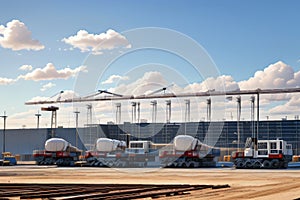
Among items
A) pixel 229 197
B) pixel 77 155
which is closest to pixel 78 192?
pixel 229 197

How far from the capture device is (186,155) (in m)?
65.9

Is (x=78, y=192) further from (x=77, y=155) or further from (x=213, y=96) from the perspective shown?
(x=213, y=96)

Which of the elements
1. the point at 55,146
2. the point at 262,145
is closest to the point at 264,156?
the point at 262,145

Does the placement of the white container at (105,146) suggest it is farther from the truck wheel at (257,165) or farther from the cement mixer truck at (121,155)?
the truck wheel at (257,165)

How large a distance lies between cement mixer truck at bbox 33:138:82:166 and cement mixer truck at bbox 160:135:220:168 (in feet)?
51.5

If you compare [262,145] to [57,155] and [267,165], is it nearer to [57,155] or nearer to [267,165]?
[267,165]

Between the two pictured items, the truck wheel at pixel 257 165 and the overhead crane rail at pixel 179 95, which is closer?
the truck wheel at pixel 257 165

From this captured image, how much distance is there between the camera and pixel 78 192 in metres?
24.3

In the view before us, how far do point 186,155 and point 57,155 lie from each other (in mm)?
21080

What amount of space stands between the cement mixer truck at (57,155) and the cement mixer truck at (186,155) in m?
15.7

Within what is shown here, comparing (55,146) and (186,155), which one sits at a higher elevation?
(55,146)

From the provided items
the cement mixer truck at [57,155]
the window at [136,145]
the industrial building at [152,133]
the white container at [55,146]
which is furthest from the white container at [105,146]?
the industrial building at [152,133]

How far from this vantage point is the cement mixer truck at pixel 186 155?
6575 centimetres

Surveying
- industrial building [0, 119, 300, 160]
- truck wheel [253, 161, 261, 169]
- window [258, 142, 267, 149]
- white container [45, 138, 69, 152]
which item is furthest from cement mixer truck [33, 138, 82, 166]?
industrial building [0, 119, 300, 160]
